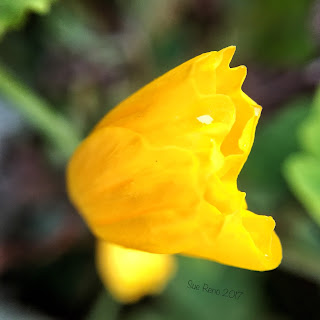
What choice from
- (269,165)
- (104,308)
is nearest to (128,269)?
(104,308)

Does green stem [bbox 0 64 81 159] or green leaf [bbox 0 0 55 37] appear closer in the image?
green leaf [bbox 0 0 55 37]

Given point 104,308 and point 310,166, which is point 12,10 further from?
point 104,308

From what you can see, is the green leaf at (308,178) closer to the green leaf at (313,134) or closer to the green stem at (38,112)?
the green leaf at (313,134)

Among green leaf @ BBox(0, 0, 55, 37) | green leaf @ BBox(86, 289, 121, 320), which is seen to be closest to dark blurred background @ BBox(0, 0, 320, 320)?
green leaf @ BBox(86, 289, 121, 320)

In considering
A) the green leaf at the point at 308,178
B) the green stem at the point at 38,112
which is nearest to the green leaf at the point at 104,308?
the green stem at the point at 38,112

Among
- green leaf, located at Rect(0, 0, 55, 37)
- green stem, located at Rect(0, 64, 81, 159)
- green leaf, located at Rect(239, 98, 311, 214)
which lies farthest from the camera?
green leaf, located at Rect(239, 98, 311, 214)

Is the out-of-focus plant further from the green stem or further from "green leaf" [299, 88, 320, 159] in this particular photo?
the green stem

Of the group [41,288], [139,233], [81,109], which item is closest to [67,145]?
[81,109]

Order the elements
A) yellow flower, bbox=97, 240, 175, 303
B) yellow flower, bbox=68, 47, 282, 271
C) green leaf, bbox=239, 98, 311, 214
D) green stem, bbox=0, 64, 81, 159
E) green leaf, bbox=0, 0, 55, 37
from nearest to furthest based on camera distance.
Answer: yellow flower, bbox=68, 47, 282, 271 < green leaf, bbox=0, 0, 55, 37 < green stem, bbox=0, 64, 81, 159 < yellow flower, bbox=97, 240, 175, 303 < green leaf, bbox=239, 98, 311, 214

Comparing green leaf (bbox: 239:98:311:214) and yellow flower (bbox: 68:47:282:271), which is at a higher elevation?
yellow flower (bbox: 68:47:282:271)
